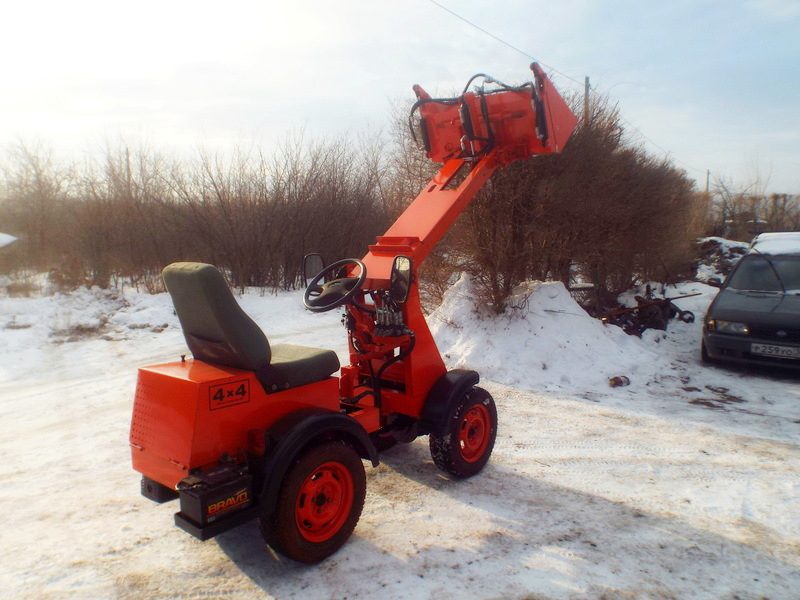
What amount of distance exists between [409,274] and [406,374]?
31.7 inches

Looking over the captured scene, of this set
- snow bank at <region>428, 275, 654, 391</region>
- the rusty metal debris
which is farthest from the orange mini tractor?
the rusty metal debris

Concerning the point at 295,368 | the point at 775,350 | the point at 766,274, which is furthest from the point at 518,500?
the point at 766,274

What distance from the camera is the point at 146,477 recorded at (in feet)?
10.4

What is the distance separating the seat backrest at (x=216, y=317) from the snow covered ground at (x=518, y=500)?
1216 mm

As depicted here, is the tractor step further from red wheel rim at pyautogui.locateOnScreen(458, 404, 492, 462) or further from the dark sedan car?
the dark sedan car

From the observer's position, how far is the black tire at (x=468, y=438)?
4152 mm

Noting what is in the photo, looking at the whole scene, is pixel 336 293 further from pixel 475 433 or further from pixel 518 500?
pixel 518 500

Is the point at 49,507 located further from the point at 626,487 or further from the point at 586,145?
the point at 586,145

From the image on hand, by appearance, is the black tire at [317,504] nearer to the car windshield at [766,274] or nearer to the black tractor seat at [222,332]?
the black tractor seat at [222,332]

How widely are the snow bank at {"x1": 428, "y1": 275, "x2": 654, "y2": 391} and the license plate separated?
125cm

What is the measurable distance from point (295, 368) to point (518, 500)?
6.33 feet

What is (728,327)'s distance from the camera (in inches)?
291

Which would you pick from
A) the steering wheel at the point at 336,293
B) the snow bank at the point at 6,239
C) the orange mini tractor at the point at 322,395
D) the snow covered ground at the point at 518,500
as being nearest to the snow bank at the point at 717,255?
the snow covered ground at the point at 518,500

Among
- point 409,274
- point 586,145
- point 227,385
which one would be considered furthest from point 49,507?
point 586,145
